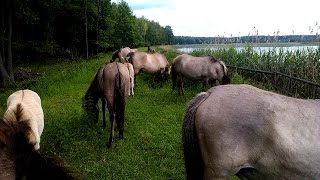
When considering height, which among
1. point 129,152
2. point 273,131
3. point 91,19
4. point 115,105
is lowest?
point 129,152

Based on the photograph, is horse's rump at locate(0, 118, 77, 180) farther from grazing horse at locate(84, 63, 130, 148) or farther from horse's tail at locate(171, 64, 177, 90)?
horse's tail at locate(171, 64, 177, 90)

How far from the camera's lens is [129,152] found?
21.5 feet

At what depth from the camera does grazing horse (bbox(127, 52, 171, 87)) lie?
537 inches

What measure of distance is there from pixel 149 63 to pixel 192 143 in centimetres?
1078

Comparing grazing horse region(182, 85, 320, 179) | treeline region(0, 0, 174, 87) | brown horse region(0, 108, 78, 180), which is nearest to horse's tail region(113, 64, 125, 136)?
grazing horse region(182, 85, 320, 179)

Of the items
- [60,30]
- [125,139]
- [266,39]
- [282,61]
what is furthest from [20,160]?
[60,30]

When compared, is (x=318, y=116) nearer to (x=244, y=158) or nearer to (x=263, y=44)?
(x=244, y=158)

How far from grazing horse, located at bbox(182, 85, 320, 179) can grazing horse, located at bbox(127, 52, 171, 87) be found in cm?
1046

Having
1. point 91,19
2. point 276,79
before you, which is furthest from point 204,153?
point 91,19

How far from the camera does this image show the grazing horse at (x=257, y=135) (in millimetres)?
3053

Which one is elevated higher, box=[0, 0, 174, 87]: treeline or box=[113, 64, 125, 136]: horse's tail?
box=[0, 0, 174, 87]: treeline

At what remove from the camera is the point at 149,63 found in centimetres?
1401

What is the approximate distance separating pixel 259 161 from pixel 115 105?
424 centimetres

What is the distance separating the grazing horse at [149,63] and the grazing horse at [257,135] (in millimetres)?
10460
